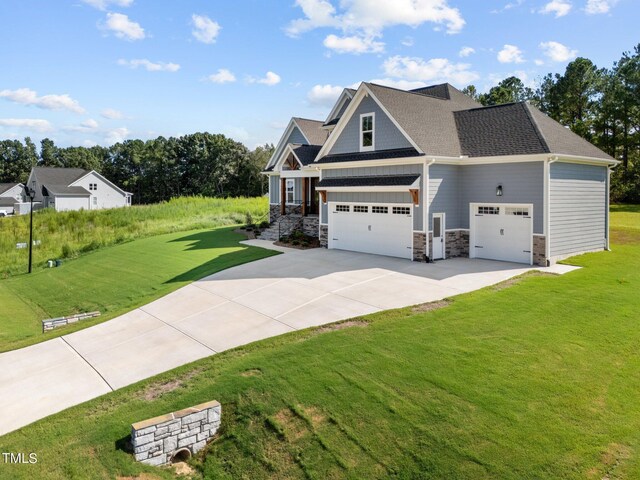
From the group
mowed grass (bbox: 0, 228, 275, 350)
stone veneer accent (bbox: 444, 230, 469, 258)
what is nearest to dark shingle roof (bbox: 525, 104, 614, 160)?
stone veneer accent (bbox: 444, 230, 469, 258)

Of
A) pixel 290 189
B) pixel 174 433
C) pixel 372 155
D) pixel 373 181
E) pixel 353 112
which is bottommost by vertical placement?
pixel 174 433

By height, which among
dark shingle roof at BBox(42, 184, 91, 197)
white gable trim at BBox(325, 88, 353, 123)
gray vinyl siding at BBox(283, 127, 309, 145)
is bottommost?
dark shingle roof at BBox(42, 184, 91, 197)

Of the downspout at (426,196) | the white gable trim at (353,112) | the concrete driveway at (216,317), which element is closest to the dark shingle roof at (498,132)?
the downspout at (426,196)

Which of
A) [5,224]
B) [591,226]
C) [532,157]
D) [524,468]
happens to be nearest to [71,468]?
[524,468]

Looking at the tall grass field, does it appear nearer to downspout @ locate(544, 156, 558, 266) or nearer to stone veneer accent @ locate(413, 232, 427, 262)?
stone veneer accent @ locate(413, 232, 427, 262)

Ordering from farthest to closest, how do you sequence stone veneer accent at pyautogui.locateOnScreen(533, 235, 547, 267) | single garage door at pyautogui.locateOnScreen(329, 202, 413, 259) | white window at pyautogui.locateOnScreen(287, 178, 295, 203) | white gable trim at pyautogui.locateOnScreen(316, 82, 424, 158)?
white window at pyautogui.locateOnScreen(287, 178, 295, 203), single garage door at pyautogui.locateOnScreen(329, 202, 413, 259), white gable trim at pyautogui.locateOnScreen(316, 82, 424, 158), stone veneer accent at pyautogui.locateOnScreen(533, 235, 547, 267)

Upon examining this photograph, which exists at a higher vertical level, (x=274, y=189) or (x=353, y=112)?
(x=353, y=112)

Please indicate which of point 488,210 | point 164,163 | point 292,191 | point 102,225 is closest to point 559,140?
point 488,210

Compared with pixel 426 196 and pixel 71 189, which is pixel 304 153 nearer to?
pixel 426 196

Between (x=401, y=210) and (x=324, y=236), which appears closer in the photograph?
(x=401, y=210)
